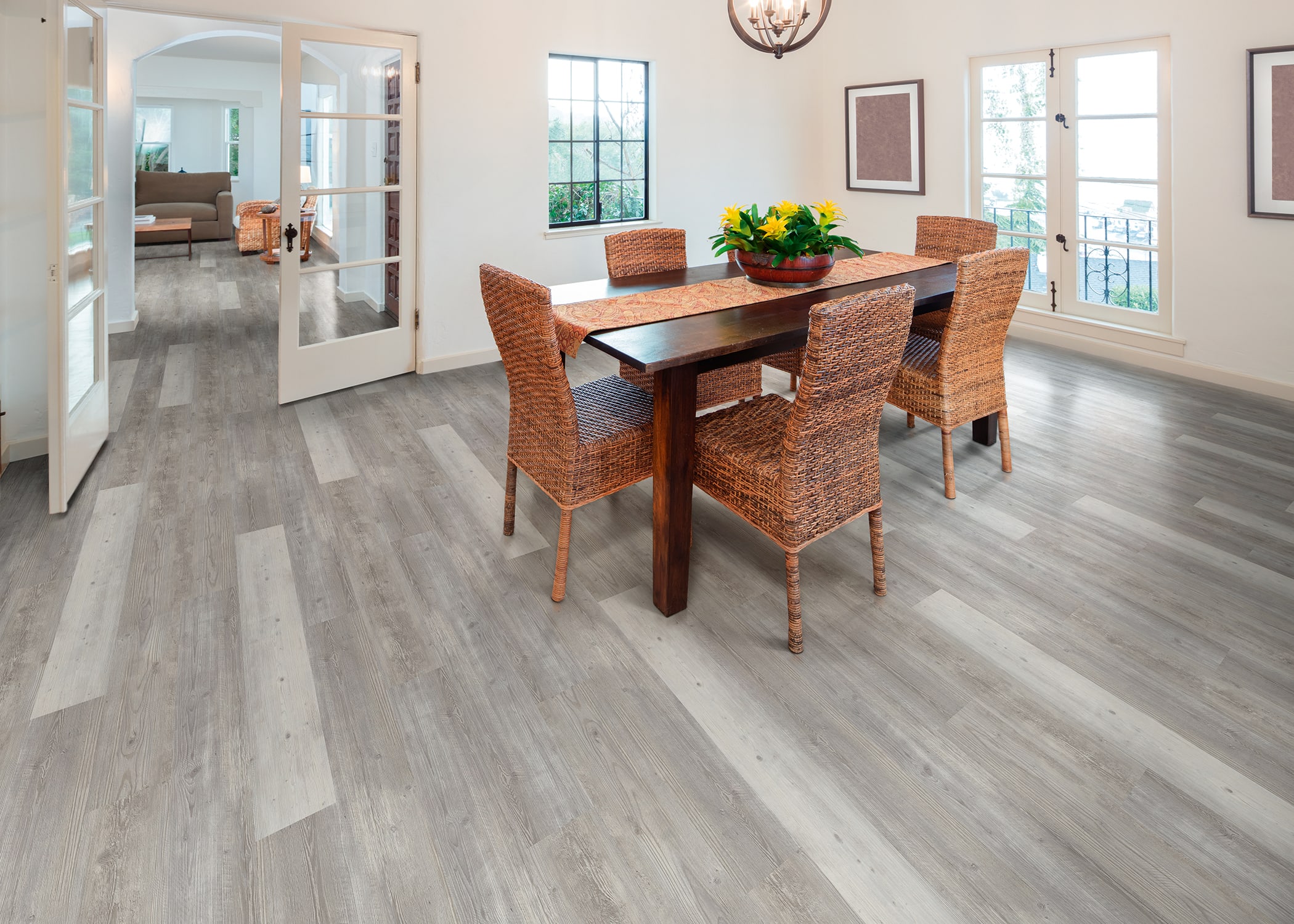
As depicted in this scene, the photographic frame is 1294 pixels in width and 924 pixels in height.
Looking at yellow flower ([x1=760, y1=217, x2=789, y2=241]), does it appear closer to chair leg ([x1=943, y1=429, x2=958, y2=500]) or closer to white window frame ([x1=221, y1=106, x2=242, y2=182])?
chair leg ([x1=943, y1=429, x2=958, y2=500])

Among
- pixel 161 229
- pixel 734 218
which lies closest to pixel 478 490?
pixel 734 218

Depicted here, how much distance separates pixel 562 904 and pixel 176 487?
7.93ft

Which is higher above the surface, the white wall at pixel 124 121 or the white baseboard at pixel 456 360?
the white wall at pixel 124 121

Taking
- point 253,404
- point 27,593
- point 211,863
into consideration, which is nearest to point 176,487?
point 27,593

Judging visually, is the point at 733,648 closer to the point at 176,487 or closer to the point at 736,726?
the point at 736,726

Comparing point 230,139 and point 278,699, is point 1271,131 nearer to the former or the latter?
point 278,699

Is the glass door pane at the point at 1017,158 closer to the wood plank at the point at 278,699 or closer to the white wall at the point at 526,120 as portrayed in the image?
the white wall at the point at 526,120

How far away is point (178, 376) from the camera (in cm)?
425

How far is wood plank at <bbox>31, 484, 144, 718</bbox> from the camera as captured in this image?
1792mm

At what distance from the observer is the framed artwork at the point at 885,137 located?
539cm

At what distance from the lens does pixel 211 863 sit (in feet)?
4.49

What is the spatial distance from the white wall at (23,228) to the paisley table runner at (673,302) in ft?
6.96

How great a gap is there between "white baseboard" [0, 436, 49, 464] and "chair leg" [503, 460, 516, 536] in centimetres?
206

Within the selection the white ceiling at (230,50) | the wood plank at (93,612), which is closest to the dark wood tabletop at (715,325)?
the wood plank at (93,612)
